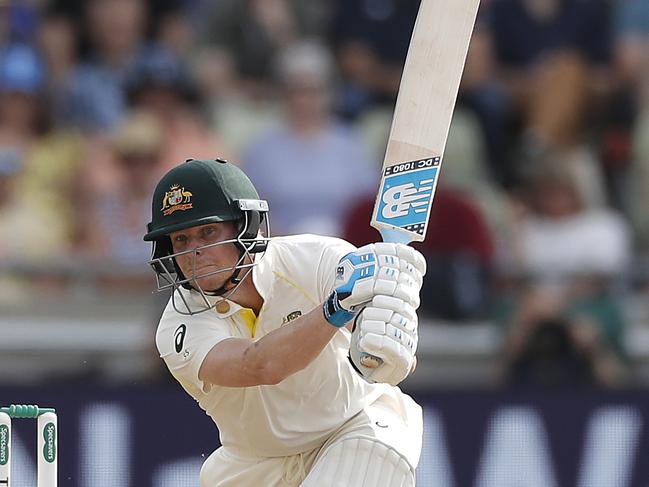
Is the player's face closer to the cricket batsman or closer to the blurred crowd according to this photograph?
the cricket batsman

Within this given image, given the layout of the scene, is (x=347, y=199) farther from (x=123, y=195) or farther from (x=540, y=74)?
(x=540, y=74)

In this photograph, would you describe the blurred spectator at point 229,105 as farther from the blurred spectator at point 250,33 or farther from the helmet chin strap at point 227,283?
the helmet chin strap at point 227,283

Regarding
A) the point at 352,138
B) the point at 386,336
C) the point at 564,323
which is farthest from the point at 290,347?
the point at 352,138

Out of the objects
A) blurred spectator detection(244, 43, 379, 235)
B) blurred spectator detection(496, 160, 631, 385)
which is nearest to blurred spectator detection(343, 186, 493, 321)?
blurred spectator detection(496, 160, 631, 385)

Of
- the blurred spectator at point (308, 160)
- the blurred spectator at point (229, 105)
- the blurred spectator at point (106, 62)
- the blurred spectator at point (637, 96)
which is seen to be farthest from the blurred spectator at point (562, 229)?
the blurred spectator at point (106, 62)

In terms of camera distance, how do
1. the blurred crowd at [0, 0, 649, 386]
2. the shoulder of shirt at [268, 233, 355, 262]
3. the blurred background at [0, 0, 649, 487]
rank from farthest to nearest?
the blurred crowd at [0, 0, 649, 386]
the blurred background at [0, 0, 649, 487]
the shoulder of shirt at [268, 233, 355, 262]

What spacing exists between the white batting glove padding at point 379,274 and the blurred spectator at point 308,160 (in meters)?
3.33

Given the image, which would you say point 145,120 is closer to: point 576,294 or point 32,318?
point 32,318

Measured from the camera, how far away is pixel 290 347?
10.8ft

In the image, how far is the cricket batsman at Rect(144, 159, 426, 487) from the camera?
3383mm

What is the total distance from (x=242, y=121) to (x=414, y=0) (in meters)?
1.19

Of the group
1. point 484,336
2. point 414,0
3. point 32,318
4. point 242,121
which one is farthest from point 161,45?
point 484,336

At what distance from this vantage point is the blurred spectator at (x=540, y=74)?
7.24 metres

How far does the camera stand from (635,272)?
Result: 6207 millimetres
